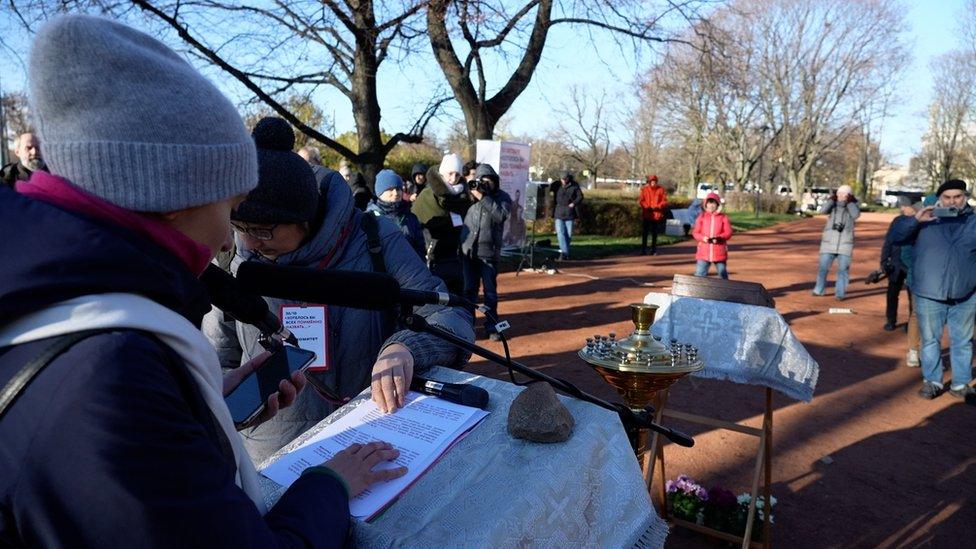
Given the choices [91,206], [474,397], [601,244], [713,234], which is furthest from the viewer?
[601,244]

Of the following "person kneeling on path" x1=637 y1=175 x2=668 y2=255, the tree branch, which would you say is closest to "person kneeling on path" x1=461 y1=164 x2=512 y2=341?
the tree branch

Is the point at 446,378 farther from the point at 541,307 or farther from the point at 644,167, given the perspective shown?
the point at 644,167

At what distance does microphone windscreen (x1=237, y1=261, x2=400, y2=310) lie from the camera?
120cm

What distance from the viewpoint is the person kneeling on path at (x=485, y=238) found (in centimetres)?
792

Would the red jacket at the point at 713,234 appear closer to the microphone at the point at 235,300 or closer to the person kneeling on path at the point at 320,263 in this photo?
the person kneeling on path at the point at 320,263

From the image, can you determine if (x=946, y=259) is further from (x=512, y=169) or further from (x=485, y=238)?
(x=512, y=169)

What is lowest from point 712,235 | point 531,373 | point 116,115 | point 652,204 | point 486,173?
point 712,235

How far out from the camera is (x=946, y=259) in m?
5.81

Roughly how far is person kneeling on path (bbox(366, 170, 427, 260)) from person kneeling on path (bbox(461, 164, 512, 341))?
130 centimetres

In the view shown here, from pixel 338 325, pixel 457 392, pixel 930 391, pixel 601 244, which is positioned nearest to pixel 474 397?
pixel 457 392

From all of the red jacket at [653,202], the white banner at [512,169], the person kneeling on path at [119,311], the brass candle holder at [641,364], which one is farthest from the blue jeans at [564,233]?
the person kneeling on path at [119,311]

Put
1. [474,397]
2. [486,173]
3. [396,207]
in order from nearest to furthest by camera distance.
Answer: [474,397], [396,207], [486,173]

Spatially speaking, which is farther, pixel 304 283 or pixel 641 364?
Answer: pixel 641 364

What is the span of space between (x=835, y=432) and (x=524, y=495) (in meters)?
4.89
